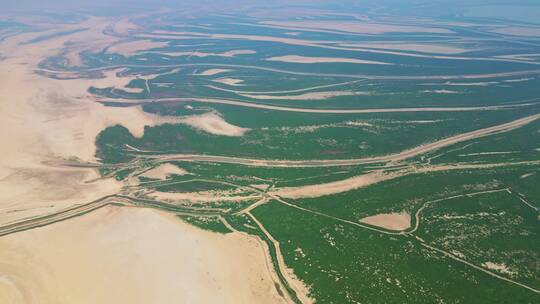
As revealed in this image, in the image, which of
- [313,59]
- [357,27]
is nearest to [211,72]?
[313,59]

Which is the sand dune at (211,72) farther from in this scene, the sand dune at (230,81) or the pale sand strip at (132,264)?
the pale sand strip at (132,264)

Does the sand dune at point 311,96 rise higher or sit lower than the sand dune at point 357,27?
lower

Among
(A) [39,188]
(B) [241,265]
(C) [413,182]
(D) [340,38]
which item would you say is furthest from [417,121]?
(D) [340,38]

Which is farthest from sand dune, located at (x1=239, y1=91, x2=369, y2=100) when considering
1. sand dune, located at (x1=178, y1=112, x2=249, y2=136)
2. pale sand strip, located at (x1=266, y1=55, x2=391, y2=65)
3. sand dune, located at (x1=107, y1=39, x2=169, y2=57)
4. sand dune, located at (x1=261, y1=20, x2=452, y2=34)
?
sand dune, located at (x1=261, y1=20, x2=452, y2=34)

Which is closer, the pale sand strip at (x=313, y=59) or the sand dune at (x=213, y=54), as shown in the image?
the pale sand strip at (x=313, y=59)

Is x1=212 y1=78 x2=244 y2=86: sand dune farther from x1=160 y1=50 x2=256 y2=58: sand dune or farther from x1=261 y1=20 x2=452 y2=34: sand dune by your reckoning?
Result: x1=261 y1=20 x2=452 y2=34: sand dune

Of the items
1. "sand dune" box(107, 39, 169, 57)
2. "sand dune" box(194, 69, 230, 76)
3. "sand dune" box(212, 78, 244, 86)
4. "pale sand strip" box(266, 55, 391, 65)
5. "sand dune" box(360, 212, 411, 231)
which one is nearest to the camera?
"sand dune" box(360, 212, 411, 231)

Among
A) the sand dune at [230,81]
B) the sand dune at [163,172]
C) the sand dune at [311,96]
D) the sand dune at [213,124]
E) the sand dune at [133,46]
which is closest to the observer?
the sand dune at [163,172]

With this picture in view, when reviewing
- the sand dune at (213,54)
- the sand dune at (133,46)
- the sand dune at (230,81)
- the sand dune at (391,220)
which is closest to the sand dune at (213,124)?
the sand dune at (230,81)

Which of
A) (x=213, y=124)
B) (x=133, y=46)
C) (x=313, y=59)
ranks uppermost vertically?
(x=133, y=46)

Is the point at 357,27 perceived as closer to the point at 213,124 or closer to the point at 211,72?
the point at 211,72

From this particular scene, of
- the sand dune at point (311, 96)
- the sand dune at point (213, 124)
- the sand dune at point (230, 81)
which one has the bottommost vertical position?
the sand dune at point (213, 124)
